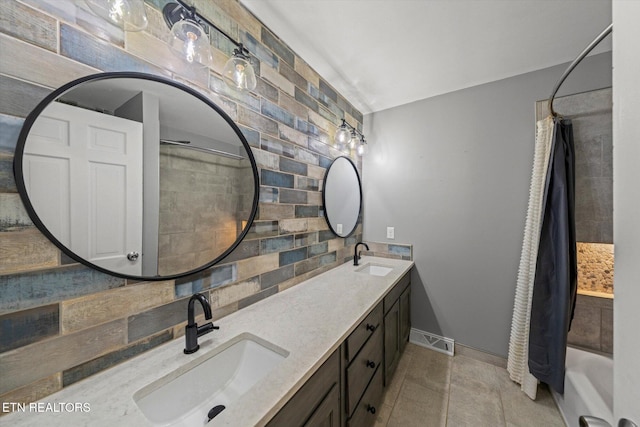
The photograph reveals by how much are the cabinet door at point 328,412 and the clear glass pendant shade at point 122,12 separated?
4.94 ft

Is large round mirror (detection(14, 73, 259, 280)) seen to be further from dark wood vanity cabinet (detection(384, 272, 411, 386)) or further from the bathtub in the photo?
the bathtub

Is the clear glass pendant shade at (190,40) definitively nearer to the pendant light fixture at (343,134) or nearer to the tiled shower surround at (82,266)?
the tiled shower surround at (82,266)

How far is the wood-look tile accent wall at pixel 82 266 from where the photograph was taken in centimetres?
64

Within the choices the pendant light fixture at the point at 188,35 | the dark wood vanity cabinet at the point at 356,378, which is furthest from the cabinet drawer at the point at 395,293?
the pendant light fixture at the point at 188,35

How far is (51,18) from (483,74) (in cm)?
257

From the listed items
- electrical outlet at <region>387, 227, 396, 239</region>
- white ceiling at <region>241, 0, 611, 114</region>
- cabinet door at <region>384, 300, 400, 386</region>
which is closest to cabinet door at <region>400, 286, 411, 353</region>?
cabinet door at <region>384, 300, 400, 386</region>

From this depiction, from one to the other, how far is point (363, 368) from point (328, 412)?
38 cm

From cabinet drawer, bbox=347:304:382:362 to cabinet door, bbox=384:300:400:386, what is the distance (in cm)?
18

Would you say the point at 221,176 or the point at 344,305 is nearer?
the point at 221,176

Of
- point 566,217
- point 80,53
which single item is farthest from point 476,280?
point 80,53

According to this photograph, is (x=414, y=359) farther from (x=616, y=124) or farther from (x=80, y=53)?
(x=80, y=53)

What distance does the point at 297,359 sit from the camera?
828 mm

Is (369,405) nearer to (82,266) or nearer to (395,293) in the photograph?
(395,293)

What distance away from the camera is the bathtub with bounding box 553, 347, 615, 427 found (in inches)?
48.3
